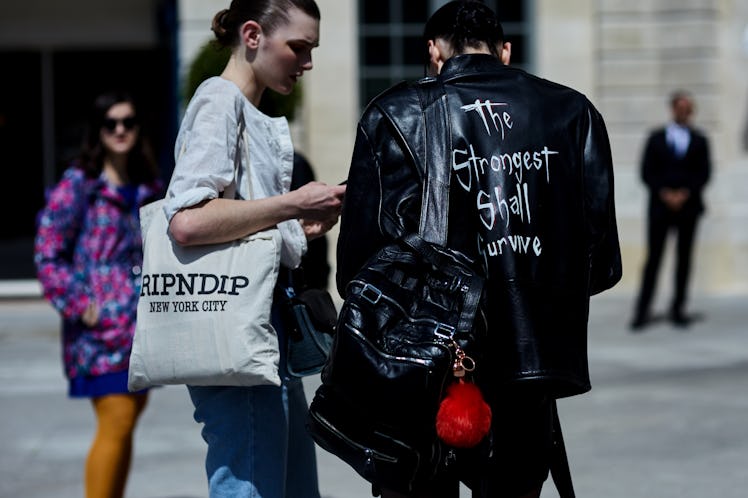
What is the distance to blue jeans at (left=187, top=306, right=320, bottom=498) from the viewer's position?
3.42 m

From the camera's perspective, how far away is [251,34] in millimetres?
3496

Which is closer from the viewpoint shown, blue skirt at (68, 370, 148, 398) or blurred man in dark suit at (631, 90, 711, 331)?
blue skirt at (68, 370, 148, 398)

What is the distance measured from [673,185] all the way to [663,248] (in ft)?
1.80

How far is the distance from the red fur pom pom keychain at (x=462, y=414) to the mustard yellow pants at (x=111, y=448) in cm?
235

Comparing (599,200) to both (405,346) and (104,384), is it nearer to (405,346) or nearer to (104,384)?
(405,346)

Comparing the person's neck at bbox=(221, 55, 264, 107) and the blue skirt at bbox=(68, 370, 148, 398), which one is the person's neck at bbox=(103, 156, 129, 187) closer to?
the blue skirt at bbox=(68, 370, 148, 398)

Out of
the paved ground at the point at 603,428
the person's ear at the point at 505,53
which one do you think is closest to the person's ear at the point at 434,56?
the person's ear at the point at 505,53

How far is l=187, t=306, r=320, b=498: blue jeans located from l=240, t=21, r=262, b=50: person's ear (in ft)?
2.47

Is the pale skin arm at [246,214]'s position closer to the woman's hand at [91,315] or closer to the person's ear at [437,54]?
the person's ear at [437,54]

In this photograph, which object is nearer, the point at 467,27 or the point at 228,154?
the point at 467,27

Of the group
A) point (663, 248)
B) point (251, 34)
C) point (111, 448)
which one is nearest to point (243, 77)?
point (251, 34)

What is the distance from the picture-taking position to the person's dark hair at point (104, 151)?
5164mm

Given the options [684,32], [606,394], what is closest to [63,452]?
[606,394]

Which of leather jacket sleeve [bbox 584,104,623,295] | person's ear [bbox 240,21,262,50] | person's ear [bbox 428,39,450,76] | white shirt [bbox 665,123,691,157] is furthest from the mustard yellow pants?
white shirt [bbox 665,123,691,157]
